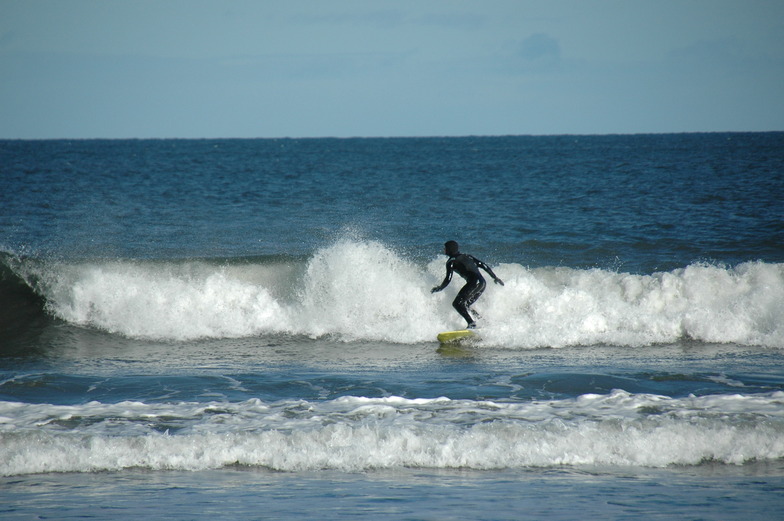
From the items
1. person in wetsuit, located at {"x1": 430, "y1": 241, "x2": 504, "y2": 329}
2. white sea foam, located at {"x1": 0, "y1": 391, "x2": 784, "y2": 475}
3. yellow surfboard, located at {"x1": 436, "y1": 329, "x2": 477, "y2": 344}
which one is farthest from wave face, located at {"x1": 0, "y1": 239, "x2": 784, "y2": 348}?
white sea foam, located at {"x1": 0, "y1": 391, "x2": 784, "y2": 475}

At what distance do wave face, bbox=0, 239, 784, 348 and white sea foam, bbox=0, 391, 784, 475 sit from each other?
4.31 metres

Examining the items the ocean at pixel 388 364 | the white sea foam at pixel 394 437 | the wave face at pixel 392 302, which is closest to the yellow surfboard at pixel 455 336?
the ocean at pixel 388 364

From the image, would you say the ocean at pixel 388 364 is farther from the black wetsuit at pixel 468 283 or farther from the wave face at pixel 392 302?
the black wetsuit at pixel 468 283

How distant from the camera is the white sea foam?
6.22 meters

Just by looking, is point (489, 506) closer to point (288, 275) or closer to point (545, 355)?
point (545, 355)

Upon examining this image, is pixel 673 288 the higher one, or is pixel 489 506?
pixel 673 288

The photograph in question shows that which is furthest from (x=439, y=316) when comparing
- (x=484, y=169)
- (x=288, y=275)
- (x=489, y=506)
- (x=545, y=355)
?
(x=484, y=169)

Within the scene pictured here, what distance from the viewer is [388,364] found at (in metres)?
10.1

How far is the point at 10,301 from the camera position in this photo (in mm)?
13422

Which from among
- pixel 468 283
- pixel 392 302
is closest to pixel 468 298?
pixel 468 283

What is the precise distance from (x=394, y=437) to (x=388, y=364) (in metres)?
3.65

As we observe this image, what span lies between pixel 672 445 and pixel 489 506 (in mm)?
2158

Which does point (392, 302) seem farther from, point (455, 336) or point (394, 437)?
point (394, 437)

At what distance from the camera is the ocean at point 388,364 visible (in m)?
5.66
